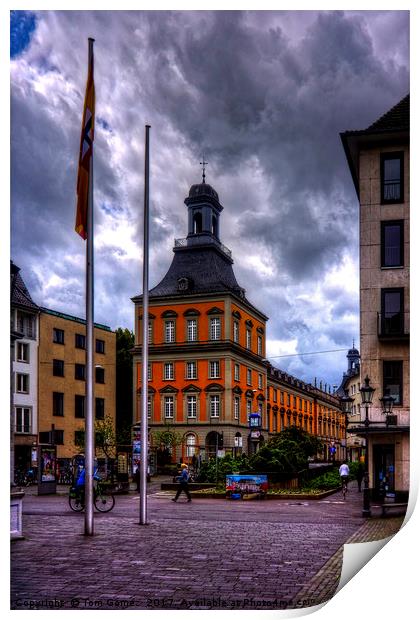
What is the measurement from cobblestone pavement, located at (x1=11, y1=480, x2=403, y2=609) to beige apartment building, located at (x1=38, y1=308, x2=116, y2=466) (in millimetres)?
1295

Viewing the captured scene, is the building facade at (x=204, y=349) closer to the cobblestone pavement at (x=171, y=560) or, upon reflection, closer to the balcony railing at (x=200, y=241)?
the balcony railing at (x=200, y=241)

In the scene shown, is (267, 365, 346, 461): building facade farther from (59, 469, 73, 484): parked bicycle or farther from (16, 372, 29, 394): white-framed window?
(59, 469, 73, 484): parked bicycle

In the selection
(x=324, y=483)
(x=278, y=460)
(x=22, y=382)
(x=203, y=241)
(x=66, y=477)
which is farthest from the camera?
(x=324, y=483)

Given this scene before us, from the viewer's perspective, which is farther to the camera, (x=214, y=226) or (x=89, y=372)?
(x=89, y=372)

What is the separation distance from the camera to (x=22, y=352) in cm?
973

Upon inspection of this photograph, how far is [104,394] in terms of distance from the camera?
38.1 ft

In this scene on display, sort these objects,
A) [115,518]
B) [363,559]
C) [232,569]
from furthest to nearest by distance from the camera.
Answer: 1. [115,518]
2. [363,559]
3. [232,569]

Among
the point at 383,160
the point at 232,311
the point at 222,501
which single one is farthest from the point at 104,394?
the point at 222,501

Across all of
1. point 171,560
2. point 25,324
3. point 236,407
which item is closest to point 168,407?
point 236,407

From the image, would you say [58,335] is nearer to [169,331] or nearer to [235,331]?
[169,331]

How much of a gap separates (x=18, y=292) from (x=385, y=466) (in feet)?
26.1

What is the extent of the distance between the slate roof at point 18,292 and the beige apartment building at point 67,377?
198mm
